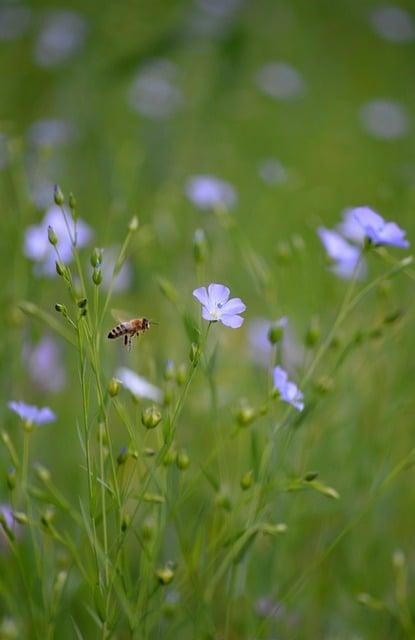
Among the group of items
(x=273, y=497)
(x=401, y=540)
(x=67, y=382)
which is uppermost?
(x=273, y=497)

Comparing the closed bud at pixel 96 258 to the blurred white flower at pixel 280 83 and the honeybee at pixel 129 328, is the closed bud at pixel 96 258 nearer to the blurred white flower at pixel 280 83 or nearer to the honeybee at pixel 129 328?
the honeybee at pixel 129 328

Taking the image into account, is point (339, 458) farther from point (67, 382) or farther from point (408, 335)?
point (67, 382)

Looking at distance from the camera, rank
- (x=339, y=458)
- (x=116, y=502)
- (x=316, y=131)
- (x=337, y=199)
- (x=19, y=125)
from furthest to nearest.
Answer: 1. (x=316, y=131)
2. (x=337, y=199)
3. (x=19, y=125)
4. (x=339, y=458)
5. (x=116, y=502)

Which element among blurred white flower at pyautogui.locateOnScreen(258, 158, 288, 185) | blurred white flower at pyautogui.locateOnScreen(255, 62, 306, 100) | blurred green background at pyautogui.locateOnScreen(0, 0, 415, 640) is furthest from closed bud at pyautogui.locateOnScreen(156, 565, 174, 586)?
blurred white flower at pyautogui.locateOnScreen(255, 62, 306, 100)

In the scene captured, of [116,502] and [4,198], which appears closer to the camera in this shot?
[116,502]

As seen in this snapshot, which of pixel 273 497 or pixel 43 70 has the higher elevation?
pixel 43 70

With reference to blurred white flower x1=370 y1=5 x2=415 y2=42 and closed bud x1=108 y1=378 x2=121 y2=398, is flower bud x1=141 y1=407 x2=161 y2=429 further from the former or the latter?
blurred white flower x1=370 y1=5 x2=415 y2=42

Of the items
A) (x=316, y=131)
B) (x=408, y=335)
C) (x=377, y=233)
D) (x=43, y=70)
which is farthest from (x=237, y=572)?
(x=316, y=131)
